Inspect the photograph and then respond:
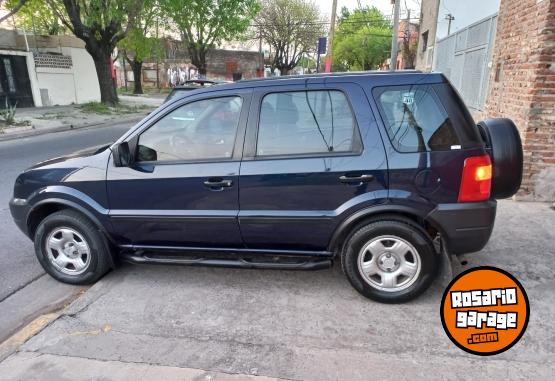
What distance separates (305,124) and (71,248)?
7.53ft

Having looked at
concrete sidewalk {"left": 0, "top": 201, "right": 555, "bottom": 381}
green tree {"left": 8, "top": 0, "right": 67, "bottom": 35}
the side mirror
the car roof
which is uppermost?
green tree {"left": 8, "top": 0, "right": 67, "bottom": 35}

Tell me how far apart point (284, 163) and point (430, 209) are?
1.10m

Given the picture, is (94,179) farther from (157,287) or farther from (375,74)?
(375,74)

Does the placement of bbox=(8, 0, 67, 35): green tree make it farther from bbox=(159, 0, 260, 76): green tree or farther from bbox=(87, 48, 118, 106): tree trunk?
bbox=(159, 0, 260, 76): green tree

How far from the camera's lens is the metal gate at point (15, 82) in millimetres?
16828

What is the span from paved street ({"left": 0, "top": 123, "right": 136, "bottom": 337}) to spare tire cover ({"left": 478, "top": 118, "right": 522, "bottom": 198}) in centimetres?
382

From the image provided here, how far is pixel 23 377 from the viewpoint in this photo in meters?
2.41

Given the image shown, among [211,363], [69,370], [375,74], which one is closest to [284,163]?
[375,74]

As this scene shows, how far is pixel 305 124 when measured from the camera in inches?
120

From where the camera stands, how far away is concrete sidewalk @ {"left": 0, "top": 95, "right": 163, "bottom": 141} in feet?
40.2

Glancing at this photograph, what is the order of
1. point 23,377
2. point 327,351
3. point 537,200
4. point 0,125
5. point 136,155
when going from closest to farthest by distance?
point 23,377
point 327,351
point 136,155
point 537,200
point 0,125

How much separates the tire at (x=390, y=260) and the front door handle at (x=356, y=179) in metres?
0.32

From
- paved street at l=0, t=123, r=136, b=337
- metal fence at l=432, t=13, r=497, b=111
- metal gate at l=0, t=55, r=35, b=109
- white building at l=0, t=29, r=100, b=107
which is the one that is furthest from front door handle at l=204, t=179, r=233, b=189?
white building at l=0, t=29, r=100, b=107

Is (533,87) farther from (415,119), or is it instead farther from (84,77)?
(84,77)
